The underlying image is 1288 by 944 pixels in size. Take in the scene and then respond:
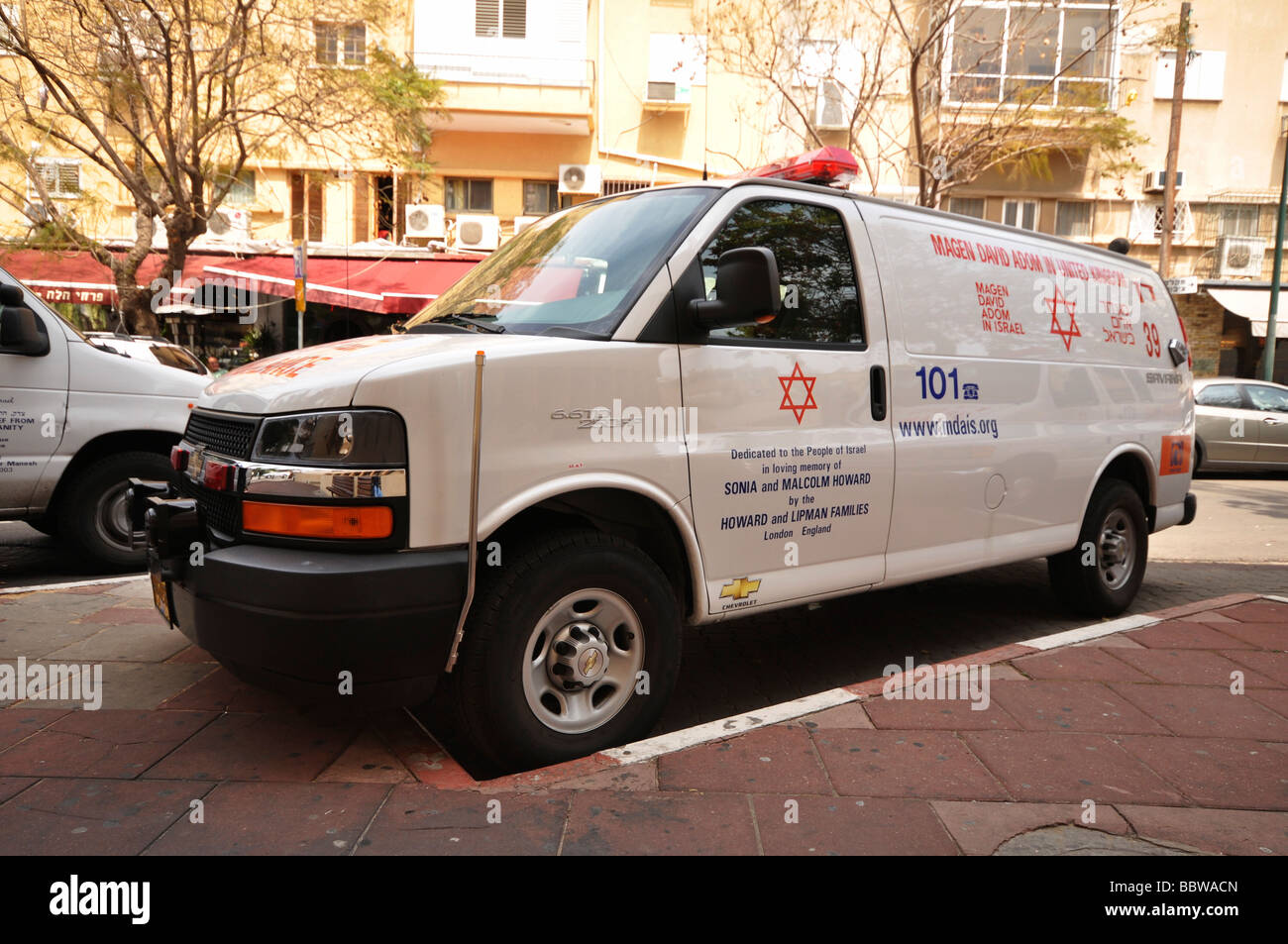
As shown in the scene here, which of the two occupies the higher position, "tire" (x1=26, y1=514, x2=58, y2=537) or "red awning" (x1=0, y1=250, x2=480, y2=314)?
"red awning" (x1=0, y1=250, x2=480, y2=314)

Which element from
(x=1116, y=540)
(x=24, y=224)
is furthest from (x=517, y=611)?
(x=24, y=224)

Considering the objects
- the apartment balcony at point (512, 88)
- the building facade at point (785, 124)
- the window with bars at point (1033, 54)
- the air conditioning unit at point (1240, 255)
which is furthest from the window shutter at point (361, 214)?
the air conditioning unit at point (1240, 255)

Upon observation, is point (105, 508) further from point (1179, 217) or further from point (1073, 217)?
point (1179, 217)

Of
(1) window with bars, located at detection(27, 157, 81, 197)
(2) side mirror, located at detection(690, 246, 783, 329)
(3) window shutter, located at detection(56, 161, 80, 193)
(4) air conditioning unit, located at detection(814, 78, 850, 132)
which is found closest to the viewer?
(2) side mirror, located at detection(690, 246, 783, 329)

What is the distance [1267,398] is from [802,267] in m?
13.3

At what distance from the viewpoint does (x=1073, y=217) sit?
73.6ft

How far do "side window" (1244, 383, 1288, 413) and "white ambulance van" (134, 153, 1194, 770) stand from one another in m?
11.4

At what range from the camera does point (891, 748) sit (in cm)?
313

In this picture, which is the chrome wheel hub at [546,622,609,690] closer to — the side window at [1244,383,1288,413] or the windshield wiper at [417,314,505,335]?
the windshield wiper at [417,314,505,335]

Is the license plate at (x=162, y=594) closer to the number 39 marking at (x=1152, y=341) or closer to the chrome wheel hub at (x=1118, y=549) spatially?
the chrome wheel hub at (x=1118, y=549)

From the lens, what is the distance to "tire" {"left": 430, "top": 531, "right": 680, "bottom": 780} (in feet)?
9.25

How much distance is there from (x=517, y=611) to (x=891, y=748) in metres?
1.37

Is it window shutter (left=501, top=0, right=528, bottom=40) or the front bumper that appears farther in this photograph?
window shutter (left=501, top=0, right=528, bottom=40)

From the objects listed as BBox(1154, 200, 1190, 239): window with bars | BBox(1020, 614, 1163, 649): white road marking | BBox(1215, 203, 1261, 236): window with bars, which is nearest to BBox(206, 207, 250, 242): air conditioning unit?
BBox(1020, 614, 1163, 649): white road marking
